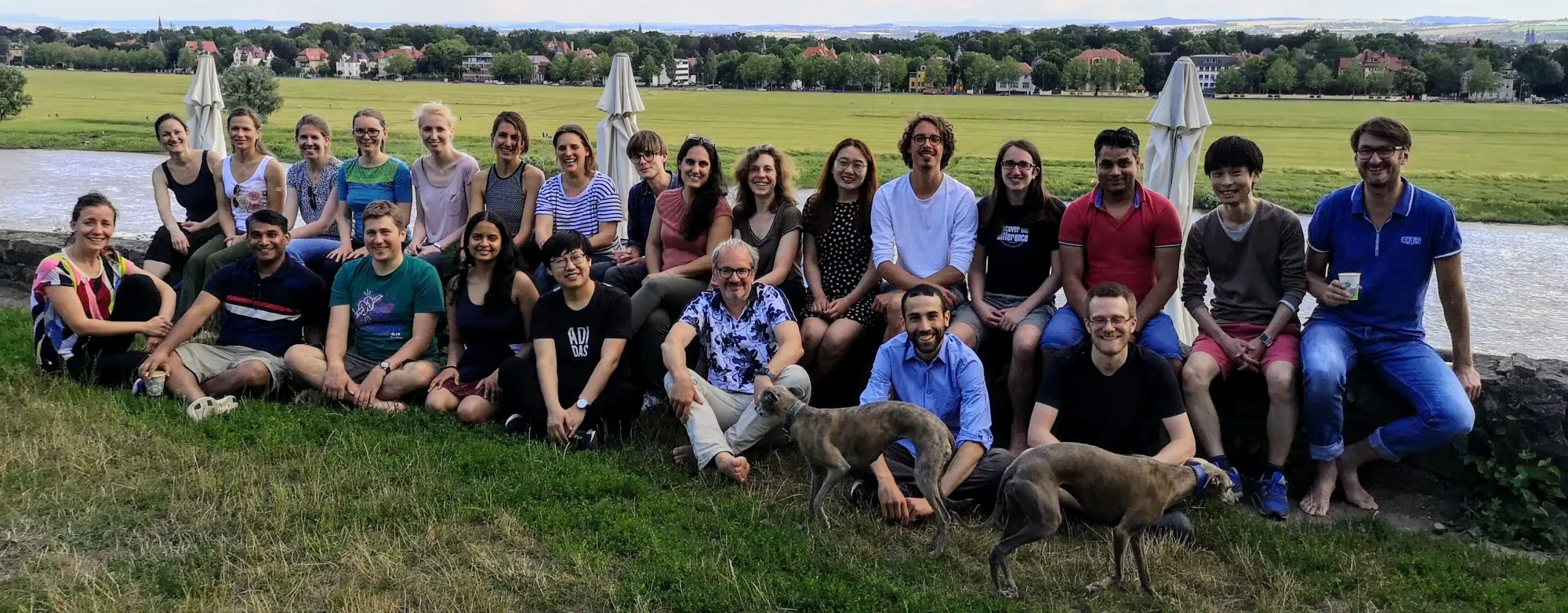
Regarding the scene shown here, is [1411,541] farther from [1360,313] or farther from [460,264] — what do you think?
[460,264]

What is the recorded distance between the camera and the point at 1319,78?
282 ft

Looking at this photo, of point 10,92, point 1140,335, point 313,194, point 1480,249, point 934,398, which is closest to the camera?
point 934,398

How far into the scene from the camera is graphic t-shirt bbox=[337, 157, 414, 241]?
293 inches

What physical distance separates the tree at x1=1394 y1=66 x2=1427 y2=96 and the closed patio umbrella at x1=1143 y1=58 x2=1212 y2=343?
A: 85361 millimetres

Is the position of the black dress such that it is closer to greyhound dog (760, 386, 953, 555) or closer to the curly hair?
the curly hair

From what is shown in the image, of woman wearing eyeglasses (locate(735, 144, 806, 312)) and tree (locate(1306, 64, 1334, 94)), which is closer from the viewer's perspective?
woman wearing eyeglasses (locate(735, 144, 806, 312))

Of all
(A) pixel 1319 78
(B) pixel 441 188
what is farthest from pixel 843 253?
(A) pixel 1319 78

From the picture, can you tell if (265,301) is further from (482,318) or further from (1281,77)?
(1281,77)

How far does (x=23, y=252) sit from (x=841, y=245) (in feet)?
28.1

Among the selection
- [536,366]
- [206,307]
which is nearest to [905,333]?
[536,366]

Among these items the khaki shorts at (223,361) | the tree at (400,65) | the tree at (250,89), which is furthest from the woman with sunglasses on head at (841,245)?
the tree at (400,65)

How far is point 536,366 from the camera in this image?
5.81 m

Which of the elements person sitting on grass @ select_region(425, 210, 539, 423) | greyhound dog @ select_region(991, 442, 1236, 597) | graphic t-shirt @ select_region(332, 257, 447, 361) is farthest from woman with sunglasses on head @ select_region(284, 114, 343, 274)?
greyhound dog @ select_region(991, 442, 1236, 597)

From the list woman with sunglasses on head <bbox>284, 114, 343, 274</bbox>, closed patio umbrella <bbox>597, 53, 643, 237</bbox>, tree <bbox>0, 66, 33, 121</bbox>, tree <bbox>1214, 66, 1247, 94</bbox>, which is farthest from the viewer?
tree <bbox>1214, 66, 1247, 94</bbox>
